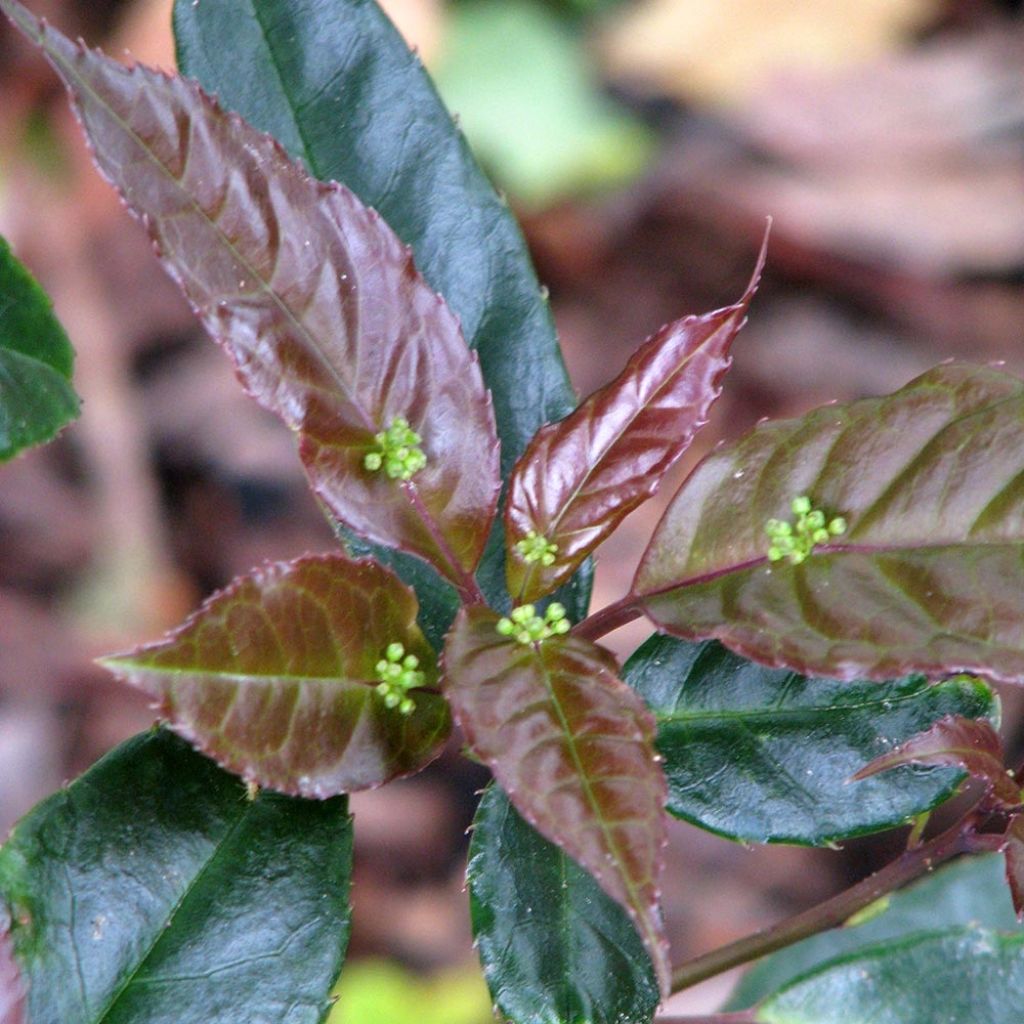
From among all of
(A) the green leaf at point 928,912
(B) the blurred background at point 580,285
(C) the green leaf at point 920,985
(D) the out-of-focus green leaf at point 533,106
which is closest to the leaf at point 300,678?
(C) the green leaf at point 920,985

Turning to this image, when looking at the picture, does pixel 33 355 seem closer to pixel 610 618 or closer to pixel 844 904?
pixel 610 618

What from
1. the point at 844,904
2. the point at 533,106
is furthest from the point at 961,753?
the point at 533,106

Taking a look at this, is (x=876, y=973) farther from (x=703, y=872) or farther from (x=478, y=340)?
(x=703, y=872)

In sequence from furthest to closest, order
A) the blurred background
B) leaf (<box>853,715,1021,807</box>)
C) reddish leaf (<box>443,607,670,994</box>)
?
the blurred background, leaf (<box>853,715,1021,807</box>), reddish leaf (<box>443,607,670,994</box>)

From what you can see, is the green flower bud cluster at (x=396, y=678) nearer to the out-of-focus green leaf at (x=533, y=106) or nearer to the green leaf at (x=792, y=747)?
the green leaf at (x=792, y=747)

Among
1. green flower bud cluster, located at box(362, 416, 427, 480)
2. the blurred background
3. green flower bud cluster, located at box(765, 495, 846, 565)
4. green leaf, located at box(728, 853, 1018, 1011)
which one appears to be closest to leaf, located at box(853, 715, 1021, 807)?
green flower bud cluster, located at box(765, 495, 846, 565)

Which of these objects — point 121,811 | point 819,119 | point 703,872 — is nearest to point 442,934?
point 703,872

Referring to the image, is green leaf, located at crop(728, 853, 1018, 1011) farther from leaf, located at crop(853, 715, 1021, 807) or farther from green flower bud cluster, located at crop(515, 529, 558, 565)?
green flower bud cluster, located at crop(515, 529, 558, 565)
